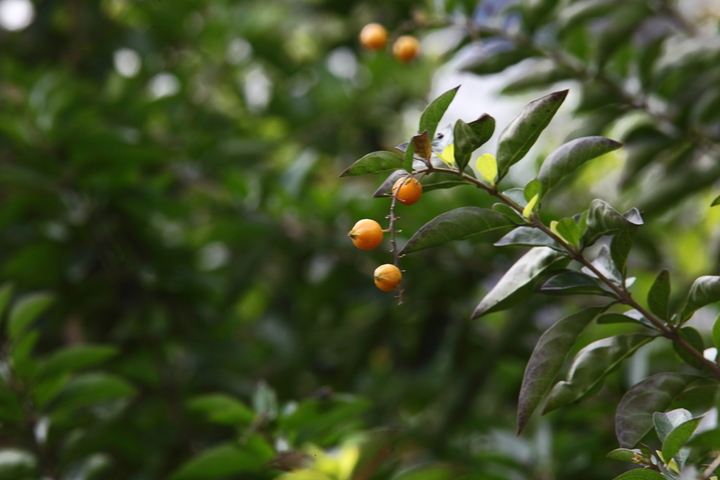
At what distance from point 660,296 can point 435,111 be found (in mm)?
309

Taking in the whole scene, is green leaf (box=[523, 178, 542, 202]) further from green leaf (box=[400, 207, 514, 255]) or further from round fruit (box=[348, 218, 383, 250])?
round fruit (box=[348, 218, 383, 250])

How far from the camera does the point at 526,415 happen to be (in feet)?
2.11

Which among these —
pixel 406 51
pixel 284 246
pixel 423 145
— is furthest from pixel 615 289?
pixel 284 246

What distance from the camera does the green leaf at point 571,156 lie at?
2.13 ft

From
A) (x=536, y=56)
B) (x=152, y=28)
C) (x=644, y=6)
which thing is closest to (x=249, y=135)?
(x=152, y=28)

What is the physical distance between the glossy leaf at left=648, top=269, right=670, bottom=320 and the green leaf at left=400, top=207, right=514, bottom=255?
0.56 ft

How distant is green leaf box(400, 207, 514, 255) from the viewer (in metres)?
0.65

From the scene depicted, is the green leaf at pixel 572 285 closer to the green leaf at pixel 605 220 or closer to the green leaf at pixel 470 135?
the green leaf at pixel 605 220

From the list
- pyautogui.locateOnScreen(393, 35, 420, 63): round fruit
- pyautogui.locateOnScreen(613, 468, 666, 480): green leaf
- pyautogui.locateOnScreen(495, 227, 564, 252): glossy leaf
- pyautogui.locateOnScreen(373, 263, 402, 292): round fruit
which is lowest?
pyautogui.locateOnScreen(613, 468, 666, 480): green leaf

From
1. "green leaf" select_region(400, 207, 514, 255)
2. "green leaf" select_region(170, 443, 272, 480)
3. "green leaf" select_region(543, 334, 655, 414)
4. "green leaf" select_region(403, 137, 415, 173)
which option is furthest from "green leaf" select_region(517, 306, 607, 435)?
"green leaf" select_region(170, 443, 272, 480)

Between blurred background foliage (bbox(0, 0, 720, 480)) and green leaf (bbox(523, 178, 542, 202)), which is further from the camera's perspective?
blurred background foliage (bbox(0, 0, 720, 480))

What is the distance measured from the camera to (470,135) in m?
0.64

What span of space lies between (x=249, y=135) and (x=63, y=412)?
57.3 inches

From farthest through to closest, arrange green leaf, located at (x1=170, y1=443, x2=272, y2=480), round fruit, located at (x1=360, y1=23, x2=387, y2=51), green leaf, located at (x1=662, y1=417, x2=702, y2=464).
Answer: round fruit, located at (x1=360, y1=23, x2=387, y2=51), green leaf, located at (x1=170, y1=443, x2=272, y2=480), green leaf, located at (x1=662, y1=417, x2=702, y2=464)
